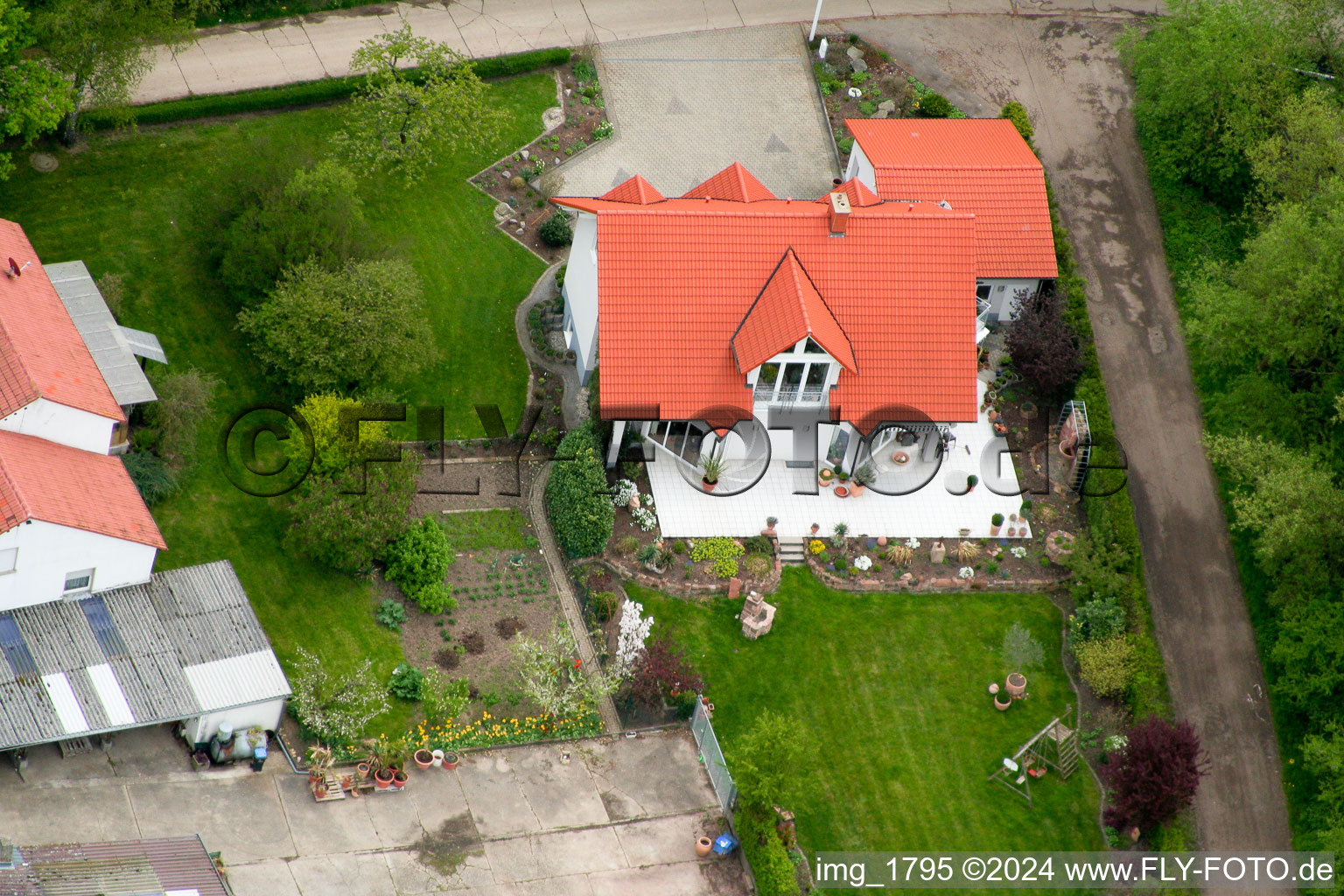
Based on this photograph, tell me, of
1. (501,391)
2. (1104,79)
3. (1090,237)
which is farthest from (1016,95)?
(501,391)

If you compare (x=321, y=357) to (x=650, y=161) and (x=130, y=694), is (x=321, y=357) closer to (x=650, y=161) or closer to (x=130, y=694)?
(x=130, y=694)

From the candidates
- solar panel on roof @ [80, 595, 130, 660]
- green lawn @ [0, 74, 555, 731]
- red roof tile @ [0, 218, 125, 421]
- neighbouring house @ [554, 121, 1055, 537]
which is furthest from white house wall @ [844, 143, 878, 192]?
solar panel on roof @ [80, 595, 130, 660]

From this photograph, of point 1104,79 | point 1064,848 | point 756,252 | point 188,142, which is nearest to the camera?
point 1064,848

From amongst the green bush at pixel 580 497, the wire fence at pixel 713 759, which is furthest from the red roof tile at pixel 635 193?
the wire fence at pixel 713 759

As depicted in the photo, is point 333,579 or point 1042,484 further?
point 1042,484

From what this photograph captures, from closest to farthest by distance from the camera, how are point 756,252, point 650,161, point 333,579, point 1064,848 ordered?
point 1064,848 < point 333,579 < point 756,252 < point 650,161

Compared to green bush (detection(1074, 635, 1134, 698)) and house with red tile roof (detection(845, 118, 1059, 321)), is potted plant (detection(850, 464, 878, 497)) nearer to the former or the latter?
house with red tile roof (detection(845, 118, 1059, 321))

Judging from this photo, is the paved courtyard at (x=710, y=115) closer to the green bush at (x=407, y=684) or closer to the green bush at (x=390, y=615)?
the green bush at (x=390, y=615)

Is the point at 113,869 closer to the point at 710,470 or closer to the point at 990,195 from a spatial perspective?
the point at 710,470
